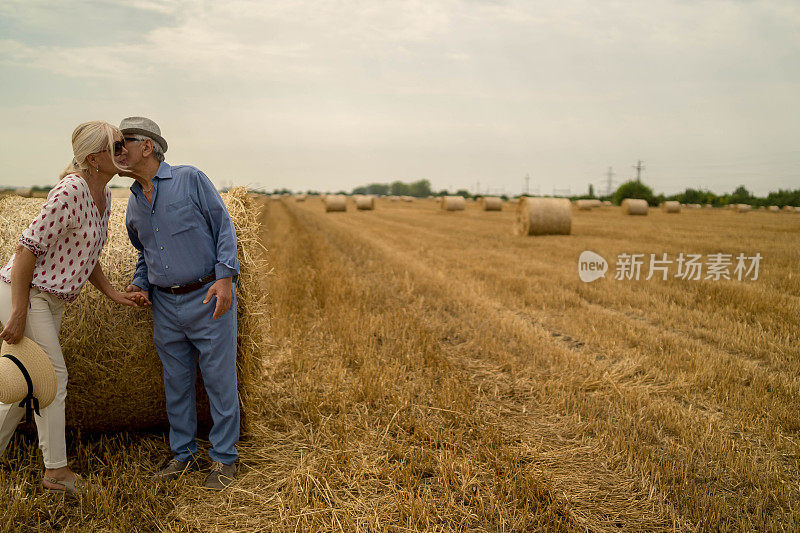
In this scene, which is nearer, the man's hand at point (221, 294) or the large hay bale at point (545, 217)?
the man's hand at point (221, 294)

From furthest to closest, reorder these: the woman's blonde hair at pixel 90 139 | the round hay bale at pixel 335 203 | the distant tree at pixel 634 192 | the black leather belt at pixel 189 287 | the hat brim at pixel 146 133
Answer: the distant tree at pixel 634 192
the round hay bale at pixel 335 203
the black leather belt at pixel 189 287
the hat brim at pixel 146 133
the woman's blonde hair at pixel 90 139

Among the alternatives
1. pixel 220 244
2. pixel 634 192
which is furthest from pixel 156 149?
pixel 634 192

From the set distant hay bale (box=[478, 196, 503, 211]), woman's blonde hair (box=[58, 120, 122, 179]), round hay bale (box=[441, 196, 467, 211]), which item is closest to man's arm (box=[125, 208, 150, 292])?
woman's blonde hair (box=[58, 120, 122, 179])

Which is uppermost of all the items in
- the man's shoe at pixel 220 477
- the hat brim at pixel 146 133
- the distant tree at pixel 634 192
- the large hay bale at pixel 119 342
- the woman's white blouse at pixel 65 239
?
the distant tree at pixel 634 192

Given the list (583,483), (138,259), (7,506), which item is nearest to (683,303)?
(583,483)

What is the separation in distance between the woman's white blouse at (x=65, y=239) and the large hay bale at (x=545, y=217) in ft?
53.4

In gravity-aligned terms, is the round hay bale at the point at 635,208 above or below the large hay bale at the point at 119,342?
above

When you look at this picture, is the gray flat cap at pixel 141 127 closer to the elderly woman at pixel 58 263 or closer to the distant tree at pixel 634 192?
the elderly woman at pixel 58 263

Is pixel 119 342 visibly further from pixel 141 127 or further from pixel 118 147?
pixel 141 127

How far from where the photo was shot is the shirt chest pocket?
11.4ft

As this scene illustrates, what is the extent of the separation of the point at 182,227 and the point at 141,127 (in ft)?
2.29

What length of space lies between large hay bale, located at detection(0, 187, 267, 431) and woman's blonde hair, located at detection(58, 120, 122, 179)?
3.17 feet

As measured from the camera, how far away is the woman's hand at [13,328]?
9.87 ft

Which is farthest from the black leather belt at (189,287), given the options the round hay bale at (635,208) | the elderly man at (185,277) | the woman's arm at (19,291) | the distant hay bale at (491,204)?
the distant hay bale at (491,204)
